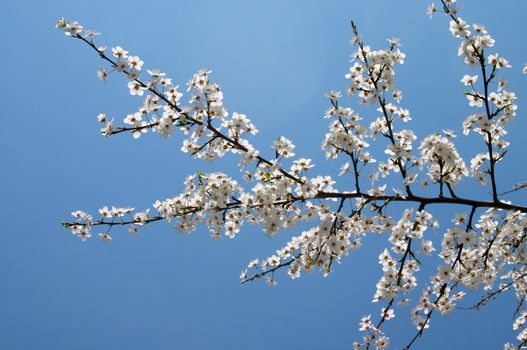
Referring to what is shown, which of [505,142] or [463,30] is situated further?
[505,142]

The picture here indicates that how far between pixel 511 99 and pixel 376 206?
Answer: 112 inches

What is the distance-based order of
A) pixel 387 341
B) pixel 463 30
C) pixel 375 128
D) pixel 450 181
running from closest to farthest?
1. pixel 463 30
2. pixel 450 181
3. pixel 375 128
4. pixel 387 341

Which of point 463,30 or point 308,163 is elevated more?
point 463,30

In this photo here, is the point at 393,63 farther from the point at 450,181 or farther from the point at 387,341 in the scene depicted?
the point at 387,341

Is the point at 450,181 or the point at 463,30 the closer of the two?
the point at 463,30

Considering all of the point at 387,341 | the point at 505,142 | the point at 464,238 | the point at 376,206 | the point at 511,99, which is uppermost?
the point at 511,99

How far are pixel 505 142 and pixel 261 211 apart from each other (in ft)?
13.4

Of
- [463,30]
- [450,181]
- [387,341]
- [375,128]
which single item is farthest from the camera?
[387,341]

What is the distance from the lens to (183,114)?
651 centimetres

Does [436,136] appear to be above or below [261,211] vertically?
above

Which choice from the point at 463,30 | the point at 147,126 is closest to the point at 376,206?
the point at 463,30

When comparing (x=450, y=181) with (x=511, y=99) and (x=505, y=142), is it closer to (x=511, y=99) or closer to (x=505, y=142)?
(x=505, y=142)

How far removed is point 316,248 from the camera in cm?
671

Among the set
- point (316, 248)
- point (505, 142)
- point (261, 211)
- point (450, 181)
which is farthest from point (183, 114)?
point (505, 142)
